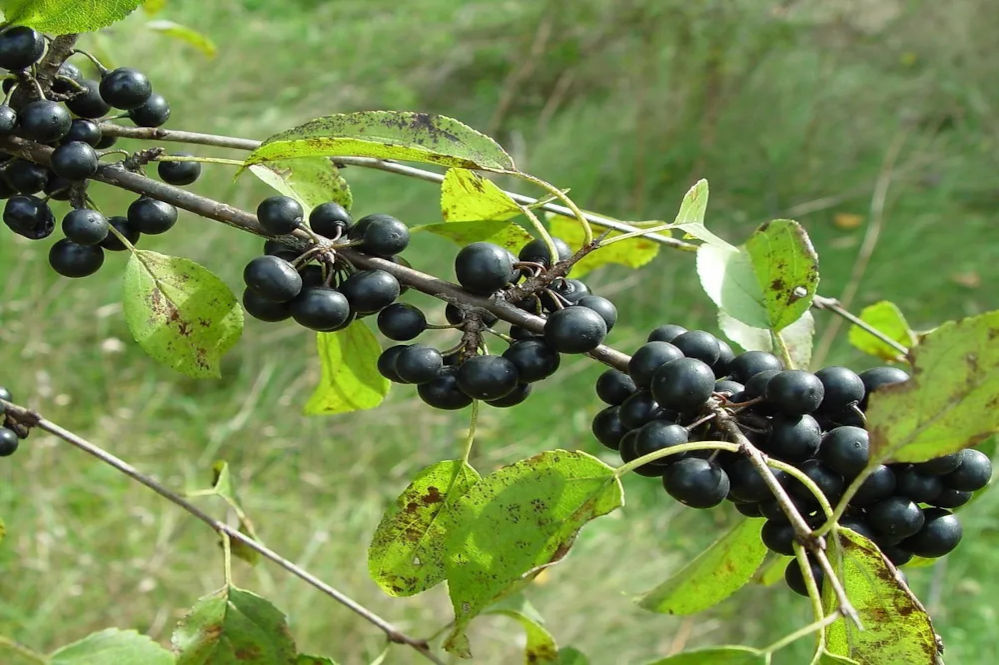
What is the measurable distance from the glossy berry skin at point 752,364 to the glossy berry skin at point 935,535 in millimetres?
145

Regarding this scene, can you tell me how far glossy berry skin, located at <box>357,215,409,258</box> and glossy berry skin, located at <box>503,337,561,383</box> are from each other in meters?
0.11

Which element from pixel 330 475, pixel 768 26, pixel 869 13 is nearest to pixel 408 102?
pixel 768 26

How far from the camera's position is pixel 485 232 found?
2.36 feet

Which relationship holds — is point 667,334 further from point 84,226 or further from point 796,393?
point 84,226

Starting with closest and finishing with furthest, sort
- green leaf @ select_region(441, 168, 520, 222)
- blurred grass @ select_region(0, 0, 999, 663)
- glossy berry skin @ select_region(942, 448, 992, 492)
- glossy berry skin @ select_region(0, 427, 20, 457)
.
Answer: glossy berry skin @ select_region(942, 448, 992, 492)
green leaf @ select_region(441, 168, 520, 222)
glossy berry skin @ select_region(0, 427, 20, 457)
blurred grass @ select_region(0, 0, 999, 663)

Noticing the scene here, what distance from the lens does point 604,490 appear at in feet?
1.83

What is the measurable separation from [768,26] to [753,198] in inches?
29.8

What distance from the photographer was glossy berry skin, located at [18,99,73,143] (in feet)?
2.02

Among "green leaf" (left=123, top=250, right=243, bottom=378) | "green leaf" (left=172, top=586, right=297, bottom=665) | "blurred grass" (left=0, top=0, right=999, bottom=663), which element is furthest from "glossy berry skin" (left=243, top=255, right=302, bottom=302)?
"blurred grass" (left=0, top=0, right=999, bottom=663)

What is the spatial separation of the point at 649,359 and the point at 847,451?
140 mm

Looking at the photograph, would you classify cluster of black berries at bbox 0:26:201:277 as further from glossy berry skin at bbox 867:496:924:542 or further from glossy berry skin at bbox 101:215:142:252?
glossy berry skin at bbox 867:496:924:542

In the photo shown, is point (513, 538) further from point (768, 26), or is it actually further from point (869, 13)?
point (869, 13)

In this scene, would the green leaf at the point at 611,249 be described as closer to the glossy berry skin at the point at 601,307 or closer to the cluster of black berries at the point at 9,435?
the glossy berry skin at the point at 601,307

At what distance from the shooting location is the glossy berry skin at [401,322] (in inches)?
24.9
